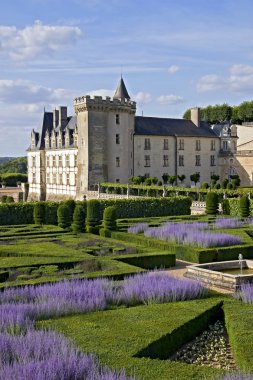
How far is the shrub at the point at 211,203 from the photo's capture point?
28.6 meters

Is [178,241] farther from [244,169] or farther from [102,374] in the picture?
[244,169]

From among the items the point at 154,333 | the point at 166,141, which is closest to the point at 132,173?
the point at 166,141

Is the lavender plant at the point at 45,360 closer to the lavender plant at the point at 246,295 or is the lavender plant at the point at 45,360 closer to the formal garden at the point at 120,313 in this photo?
the formal garden at the point at 120,313


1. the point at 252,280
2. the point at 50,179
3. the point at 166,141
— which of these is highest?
the point at 166,141

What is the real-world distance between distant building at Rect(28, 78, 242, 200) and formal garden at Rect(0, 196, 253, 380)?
2541cm

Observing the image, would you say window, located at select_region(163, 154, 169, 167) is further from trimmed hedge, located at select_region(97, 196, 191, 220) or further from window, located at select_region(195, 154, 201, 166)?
trimmed hedge, located at select_region(97, 196, 191, 220)

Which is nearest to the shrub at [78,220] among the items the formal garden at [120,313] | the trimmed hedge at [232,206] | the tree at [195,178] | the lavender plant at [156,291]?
the formal garden at [120,313]

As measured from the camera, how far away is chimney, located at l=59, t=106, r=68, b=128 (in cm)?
5059

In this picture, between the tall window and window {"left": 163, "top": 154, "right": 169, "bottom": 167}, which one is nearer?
the tall window

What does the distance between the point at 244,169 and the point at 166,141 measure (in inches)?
303

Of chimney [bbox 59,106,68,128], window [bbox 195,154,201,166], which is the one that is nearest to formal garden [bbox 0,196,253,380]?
window [bbox 195,154,201,166]

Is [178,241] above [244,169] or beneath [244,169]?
beneath

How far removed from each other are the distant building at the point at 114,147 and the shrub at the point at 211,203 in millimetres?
16104

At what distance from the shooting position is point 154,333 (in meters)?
7.90
